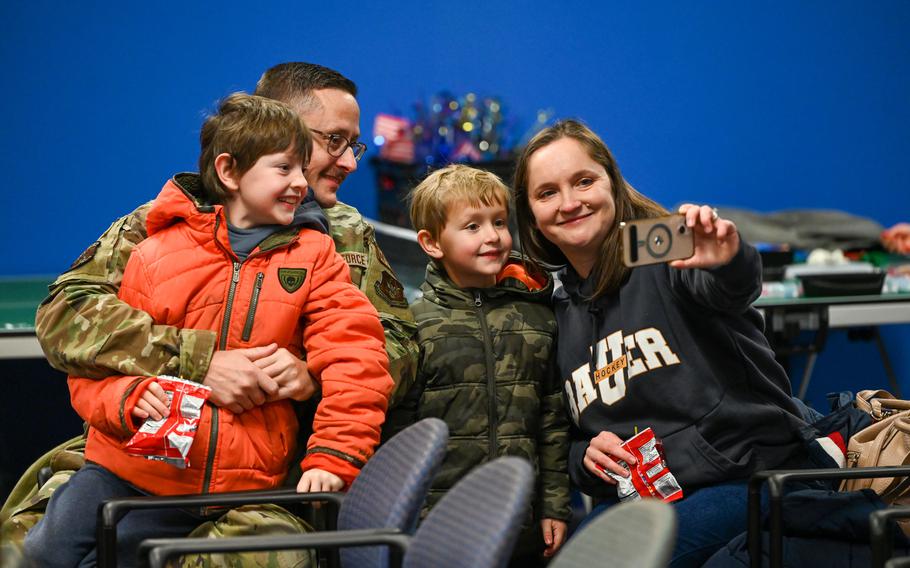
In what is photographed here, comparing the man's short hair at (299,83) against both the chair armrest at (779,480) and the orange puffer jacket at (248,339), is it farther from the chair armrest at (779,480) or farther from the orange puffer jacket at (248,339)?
the chair armrest at (779,480)

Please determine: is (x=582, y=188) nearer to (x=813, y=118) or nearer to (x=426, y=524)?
(x=426, y=524)

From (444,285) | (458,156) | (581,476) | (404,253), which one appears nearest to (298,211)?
(444,285)

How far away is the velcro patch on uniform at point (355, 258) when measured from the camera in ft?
8.29

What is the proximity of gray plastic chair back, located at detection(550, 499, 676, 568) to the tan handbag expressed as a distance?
1195mm

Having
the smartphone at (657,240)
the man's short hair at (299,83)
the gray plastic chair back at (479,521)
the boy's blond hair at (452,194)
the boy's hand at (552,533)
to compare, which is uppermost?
the man's short hair at (299,83)

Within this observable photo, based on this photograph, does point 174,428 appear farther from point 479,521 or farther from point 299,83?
point 299,83

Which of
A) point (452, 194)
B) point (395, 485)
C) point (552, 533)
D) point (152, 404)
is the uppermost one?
point (452, 194)

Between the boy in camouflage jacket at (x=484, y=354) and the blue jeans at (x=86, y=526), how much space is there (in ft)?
1.92

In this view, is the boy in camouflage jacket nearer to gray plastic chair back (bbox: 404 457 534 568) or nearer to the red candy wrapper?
the red candy wrapper

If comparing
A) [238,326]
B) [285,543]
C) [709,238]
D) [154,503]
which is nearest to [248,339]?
[238,326]

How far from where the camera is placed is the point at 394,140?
5426 millimetres

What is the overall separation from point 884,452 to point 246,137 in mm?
1495

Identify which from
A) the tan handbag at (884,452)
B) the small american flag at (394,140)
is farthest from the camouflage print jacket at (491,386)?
the small american flag at (394,140)

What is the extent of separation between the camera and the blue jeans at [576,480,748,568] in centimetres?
220
